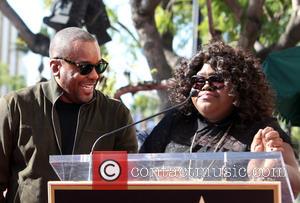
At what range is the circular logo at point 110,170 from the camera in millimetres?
2186

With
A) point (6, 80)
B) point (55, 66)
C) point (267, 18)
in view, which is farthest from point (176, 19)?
point (6, 80)

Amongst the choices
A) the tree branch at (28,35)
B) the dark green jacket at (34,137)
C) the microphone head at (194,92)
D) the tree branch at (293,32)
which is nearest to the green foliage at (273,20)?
the tree branch at (293,32)

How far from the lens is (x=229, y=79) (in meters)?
2.95

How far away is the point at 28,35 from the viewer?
25.9 ft

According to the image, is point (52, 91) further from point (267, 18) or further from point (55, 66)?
point (267, 18)

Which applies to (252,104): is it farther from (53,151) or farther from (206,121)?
(53,151)

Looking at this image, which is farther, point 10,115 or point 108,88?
point 108,88

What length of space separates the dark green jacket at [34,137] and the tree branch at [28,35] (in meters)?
4.52

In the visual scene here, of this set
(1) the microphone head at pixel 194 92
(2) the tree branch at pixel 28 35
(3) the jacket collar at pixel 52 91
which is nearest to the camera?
(1) the microphone head at pixel 194 92

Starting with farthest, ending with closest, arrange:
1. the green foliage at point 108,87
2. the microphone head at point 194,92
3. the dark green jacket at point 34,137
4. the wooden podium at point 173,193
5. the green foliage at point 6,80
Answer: the green foliage at point 6,80 → the green foliage at point 108,87 → the dark green jacket at point 34,137 → the microphone head at point 194,92 → the wooden podium at point 173,193

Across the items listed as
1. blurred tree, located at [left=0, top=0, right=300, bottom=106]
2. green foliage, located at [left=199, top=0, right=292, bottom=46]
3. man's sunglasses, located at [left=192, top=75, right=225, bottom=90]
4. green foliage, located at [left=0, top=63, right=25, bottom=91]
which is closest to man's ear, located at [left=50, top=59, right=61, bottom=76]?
man's sunglasses, located at [left=192, top=75, right=225, bottom=90]

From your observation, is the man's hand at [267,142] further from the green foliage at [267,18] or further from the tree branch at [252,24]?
the green foliage at [267,18]

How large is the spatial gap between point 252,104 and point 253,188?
→ 0.94 meters

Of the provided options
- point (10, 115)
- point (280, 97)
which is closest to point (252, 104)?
point (10, 115)
